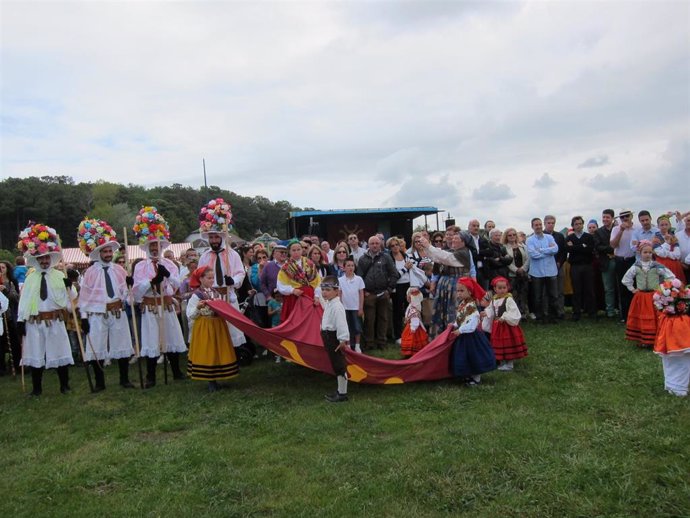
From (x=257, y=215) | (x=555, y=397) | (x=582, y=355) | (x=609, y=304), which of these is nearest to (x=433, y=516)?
(x=555, y=397)

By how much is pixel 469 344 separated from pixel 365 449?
260 cm

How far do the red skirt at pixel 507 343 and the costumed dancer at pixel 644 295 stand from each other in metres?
2.25

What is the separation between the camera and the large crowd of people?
24.1 ft

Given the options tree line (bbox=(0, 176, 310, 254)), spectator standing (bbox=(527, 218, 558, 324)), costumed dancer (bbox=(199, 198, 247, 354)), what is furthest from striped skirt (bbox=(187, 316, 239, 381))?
tree line (bbox=(0, 176, 310, 254))

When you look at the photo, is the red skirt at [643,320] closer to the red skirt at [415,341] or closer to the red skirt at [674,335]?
the red skirt at [674,335]

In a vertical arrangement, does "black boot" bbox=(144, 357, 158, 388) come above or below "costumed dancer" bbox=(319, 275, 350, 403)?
below

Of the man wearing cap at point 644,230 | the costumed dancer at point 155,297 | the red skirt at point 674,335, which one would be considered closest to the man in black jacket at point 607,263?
the man wearing cap at point 644,230

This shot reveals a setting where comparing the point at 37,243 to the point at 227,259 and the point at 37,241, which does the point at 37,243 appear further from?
the point at 227,259

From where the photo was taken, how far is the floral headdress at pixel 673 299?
5926 mm

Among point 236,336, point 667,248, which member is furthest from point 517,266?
point 236,336

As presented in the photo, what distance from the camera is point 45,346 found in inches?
292

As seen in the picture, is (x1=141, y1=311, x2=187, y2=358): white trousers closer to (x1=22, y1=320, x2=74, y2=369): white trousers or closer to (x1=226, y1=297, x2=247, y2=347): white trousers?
(x1=226, y1=297, x2=247, y2=347): white trousers

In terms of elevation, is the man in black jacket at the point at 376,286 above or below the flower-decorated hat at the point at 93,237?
below

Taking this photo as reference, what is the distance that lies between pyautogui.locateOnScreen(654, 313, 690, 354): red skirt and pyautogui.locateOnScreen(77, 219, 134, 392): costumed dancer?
6.94 metres
